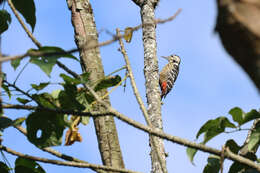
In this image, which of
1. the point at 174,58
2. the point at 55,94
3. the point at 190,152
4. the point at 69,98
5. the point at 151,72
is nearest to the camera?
the point at 190,152

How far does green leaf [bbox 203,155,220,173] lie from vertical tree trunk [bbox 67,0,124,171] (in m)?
0.45

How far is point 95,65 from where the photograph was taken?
2.54 meters

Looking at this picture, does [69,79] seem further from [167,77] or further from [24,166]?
[167,77]

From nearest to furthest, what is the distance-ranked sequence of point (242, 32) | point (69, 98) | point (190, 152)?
point (242, 32)
point (190, 152)
point (69, 98)

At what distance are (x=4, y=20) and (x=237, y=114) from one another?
130 cm

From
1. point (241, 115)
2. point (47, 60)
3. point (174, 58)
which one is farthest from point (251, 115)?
point (174, 58)

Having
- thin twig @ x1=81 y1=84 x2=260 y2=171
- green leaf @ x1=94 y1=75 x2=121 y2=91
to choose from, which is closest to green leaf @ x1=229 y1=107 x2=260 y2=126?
thin twig @ x1=81 y1=84 x2=260 y2=171

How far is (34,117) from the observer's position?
1921mm

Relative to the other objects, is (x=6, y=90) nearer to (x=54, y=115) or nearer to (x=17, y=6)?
(x=54, y=115)

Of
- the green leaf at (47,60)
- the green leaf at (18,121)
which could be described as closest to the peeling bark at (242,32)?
the green leaf at (47,60)

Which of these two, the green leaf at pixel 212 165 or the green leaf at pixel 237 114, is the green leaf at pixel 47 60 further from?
the green leaf at pixel 212 165

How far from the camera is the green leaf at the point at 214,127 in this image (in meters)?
1.96

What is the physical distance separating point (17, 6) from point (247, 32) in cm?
149

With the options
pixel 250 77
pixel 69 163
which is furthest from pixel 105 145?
pixel 250 77
